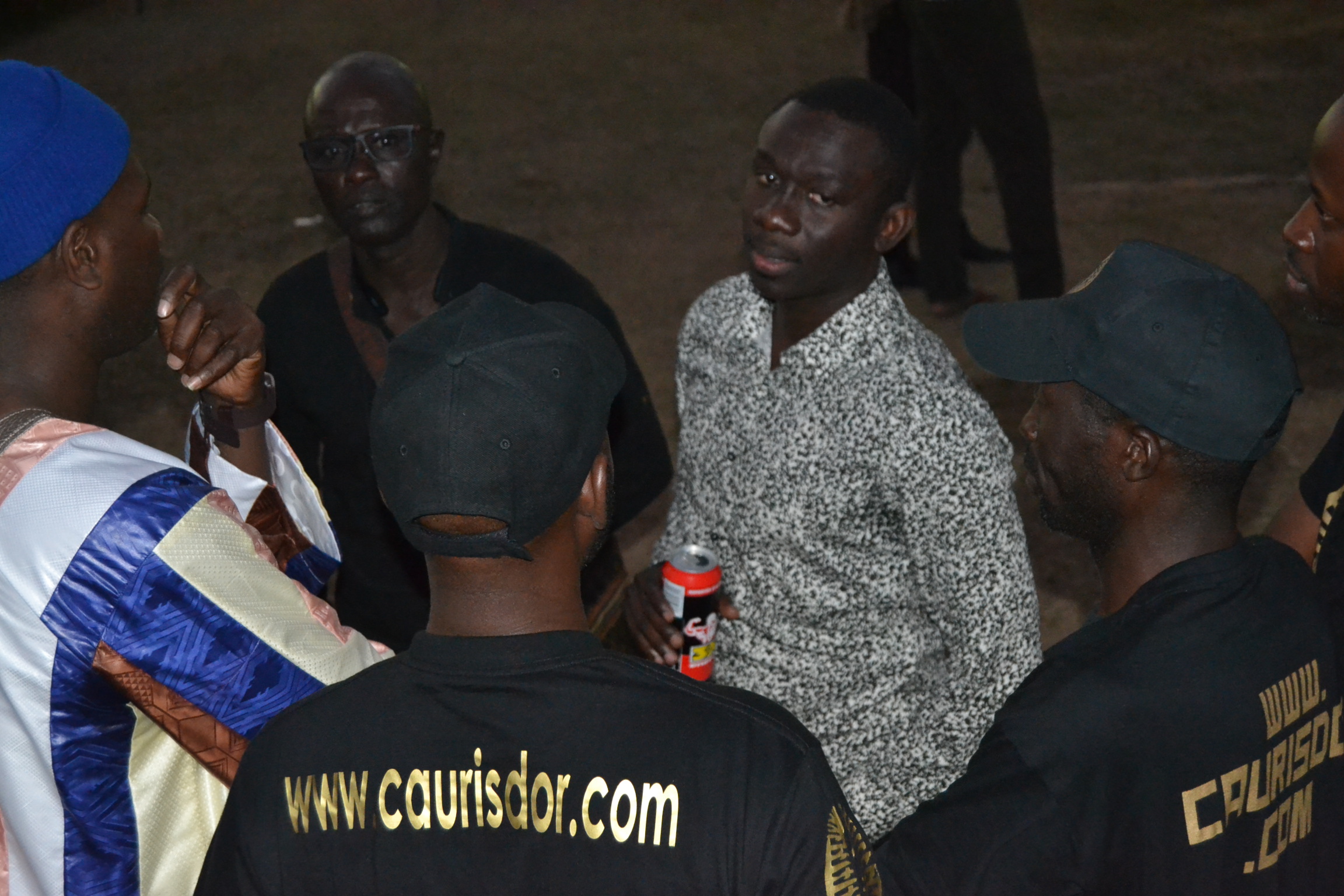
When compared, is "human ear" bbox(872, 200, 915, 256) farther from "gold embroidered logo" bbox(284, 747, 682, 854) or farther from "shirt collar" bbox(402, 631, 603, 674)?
"gold embroidered logo" bbox(284, 747, 682, 854)

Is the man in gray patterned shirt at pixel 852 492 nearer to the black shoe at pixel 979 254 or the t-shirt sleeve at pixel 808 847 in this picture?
the t-shirt sleeve at pixel 808 847

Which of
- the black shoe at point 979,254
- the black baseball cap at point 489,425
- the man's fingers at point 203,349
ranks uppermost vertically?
the black baseball cap at point 489,425

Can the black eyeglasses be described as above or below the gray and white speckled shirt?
above

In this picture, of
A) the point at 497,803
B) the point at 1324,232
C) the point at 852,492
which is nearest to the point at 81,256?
the point at 497,803

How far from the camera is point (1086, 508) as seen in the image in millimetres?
2166

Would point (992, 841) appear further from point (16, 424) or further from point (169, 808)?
point (16, 424)

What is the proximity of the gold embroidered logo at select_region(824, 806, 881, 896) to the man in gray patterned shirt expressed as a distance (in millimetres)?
1026

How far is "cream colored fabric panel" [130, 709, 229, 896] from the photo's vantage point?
6.81ft

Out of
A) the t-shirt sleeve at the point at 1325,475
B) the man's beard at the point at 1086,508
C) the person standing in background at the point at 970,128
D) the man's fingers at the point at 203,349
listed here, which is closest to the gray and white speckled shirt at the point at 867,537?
the man's beard at the point at 1086,508

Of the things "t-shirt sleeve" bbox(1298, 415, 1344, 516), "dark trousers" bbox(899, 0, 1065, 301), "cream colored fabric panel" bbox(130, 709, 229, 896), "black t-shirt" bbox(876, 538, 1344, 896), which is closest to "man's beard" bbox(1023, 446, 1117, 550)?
"black t-shirt" bbox(876, 538, 1344, 896)

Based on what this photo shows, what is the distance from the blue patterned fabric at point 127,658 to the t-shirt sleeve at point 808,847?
82cm

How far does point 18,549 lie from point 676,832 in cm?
109

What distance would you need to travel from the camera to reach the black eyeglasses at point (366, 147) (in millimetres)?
3350

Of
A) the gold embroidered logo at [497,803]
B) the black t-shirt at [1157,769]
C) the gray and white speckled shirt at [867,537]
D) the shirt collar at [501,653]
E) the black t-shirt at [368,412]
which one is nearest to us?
the gold embroidered logo at [497,803]
